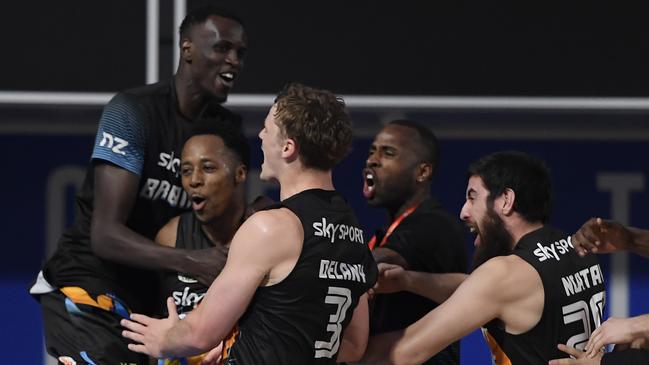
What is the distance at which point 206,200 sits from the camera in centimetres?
459

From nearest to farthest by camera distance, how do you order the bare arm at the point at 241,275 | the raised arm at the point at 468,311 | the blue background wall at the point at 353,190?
the bare arm at the point at 241,275
the raised arm at the point at 468,311
the blue background wall at the point at 353,190

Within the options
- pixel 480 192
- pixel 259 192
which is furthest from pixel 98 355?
pixel 259 192

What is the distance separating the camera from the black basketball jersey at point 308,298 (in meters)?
3.63

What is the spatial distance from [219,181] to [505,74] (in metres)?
1.90

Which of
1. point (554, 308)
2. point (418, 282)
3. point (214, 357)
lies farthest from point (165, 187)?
point (554, 308)

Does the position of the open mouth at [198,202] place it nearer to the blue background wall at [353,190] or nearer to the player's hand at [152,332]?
the player's hand at [152,332]

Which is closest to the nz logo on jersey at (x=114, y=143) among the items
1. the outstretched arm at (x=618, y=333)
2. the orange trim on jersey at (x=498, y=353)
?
the orange trim on jersey at (x=498, y=353)

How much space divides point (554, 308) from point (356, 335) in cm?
61

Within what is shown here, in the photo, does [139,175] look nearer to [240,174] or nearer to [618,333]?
[240,174]

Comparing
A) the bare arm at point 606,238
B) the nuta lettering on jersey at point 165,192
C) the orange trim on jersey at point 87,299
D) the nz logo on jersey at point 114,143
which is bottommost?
the orange trim on jersey at point 87,299

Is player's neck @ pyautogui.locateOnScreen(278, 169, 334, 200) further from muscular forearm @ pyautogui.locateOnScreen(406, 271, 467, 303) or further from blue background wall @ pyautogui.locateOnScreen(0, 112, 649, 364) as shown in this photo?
blue background wall @ pyautogui.locateOnScreen(0, 112, 649, 364)

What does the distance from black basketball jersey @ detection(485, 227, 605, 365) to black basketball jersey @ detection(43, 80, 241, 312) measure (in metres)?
1.35

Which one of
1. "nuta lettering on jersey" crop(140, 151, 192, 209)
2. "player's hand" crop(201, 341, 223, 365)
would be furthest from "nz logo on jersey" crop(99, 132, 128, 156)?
"player's hand" crop(201, 341, 223, 365)

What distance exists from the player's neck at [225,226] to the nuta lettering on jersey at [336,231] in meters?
0.94
